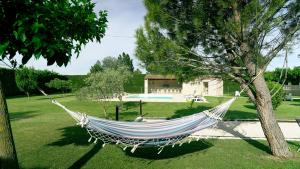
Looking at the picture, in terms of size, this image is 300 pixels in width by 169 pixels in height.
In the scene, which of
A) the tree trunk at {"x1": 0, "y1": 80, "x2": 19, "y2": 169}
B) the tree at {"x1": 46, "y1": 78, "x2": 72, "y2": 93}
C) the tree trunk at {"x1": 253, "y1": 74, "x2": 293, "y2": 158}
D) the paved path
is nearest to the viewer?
the tree trunk at {"x1": 0, "y1": 80, "x2": 19, "y2": 169}

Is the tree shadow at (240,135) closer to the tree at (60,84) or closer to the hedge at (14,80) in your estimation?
the hedge at (14,80)

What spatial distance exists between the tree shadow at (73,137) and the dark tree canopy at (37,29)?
4.16m

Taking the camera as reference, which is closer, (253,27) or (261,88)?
(253,27)

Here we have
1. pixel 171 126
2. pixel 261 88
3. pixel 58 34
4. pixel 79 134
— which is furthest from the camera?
pixel 79 134

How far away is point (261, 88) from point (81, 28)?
374 cm

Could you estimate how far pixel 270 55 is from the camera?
5.91 metres

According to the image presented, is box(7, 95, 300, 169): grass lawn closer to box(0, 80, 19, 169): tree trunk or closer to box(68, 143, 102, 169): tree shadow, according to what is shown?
box(68, 143, 102, 169): tree shadow

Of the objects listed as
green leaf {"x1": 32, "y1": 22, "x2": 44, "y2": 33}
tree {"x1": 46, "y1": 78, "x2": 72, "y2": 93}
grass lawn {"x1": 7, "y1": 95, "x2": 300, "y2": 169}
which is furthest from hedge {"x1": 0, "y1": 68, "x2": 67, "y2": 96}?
green leaf {"x1": 32, "y1": 22, "x2": 44, "y2": 33}

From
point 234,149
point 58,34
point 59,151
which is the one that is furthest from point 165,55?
point 58,34

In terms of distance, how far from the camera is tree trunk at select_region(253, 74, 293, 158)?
18.9ft

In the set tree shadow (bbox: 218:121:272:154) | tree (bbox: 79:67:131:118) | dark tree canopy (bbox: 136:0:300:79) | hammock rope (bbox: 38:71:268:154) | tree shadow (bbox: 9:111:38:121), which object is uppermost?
dark tree canopy (bbox: 136:0:300:79)

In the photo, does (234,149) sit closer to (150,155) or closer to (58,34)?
(150,155)

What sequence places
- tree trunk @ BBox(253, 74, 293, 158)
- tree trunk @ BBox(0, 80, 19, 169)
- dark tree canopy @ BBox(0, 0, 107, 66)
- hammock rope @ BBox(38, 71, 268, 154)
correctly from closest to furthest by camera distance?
1. dark tree canopy @ BBox(0, 0, 107, 66)
2. tree trunk @ BBox(0, 80, 19, 169)
3. hammock rope @ BBox(38, 71, 268, 154)
4. tree trunk @ BBox(253, 74, 293, 158)

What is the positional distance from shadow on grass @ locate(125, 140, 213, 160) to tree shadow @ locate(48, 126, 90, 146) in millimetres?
1385
